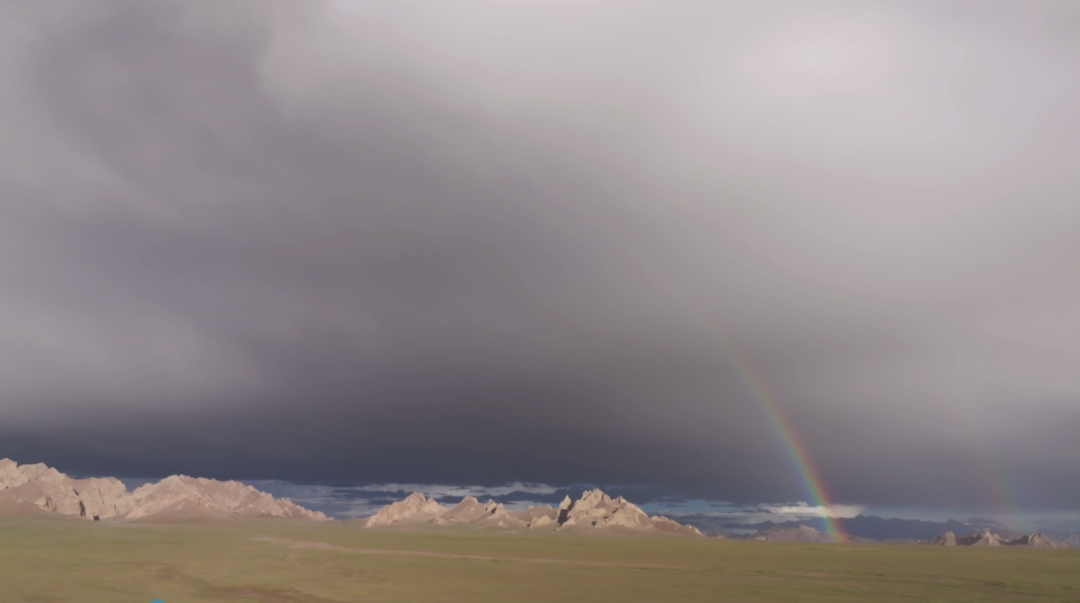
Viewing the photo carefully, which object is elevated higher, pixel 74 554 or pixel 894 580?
pixel 894 580

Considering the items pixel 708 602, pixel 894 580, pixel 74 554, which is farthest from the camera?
pixel 74 554

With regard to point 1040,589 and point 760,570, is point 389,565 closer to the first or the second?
point 760,570

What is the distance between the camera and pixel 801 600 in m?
64.8

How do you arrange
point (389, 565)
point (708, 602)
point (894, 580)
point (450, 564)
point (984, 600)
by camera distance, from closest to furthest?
1. point (708, 602)
2. point (984, 600)
3. point (894, 580)
4. point (389, 565)
5. point (450, 564)

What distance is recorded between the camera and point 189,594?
64812 millimetres

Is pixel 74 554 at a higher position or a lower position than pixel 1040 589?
lower

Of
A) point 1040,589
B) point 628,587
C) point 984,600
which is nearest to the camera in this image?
point 984,600

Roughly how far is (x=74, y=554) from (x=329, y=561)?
51.3m

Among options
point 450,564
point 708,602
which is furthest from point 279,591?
point 450,564

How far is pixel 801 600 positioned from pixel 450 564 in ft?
210

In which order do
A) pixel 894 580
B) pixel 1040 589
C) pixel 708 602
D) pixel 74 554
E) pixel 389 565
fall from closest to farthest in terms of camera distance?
1. pixel 708 602
2. pixel 1040 589
3. pixel 894 580
4. pixel 389 565
5. pixel 74 554

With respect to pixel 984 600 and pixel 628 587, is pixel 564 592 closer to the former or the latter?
pixel 628 587

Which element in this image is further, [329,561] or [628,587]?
[329,561]

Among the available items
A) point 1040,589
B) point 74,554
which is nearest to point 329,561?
point 74,554
